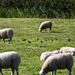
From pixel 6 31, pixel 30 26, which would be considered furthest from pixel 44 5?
pixel 6 31

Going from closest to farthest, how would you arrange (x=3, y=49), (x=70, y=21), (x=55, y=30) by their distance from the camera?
1. (x=3, y=49)
2. (x=55, y=30)
3. (x=70, y=21)

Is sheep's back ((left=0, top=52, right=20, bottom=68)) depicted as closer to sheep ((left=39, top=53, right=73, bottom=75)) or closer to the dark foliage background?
sheep ((left=39, top=53, right=73, bottom=75))

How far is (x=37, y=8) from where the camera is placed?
32.3 m

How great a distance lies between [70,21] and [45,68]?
63.2 feet

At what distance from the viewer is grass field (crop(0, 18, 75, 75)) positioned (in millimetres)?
10464

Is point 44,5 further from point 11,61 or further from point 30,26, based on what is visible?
point 11,61

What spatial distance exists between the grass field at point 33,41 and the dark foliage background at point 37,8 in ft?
12.5

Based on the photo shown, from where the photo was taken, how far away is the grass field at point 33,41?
1046 cm

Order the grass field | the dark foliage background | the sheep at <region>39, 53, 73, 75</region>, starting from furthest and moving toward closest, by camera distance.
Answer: the dark foliage background
the grass field
the sheep at <region>39, 53, 73, 75</region>

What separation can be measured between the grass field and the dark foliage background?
3.81 meters

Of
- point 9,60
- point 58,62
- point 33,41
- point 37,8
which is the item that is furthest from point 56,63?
point 37,8

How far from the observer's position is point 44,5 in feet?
110

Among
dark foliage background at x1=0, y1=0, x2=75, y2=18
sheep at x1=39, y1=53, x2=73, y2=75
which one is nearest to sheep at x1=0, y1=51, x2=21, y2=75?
sheep at x1=39, y1=53, x2=73, y2=75

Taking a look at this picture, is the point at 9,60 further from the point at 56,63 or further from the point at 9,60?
the point at 56,63
